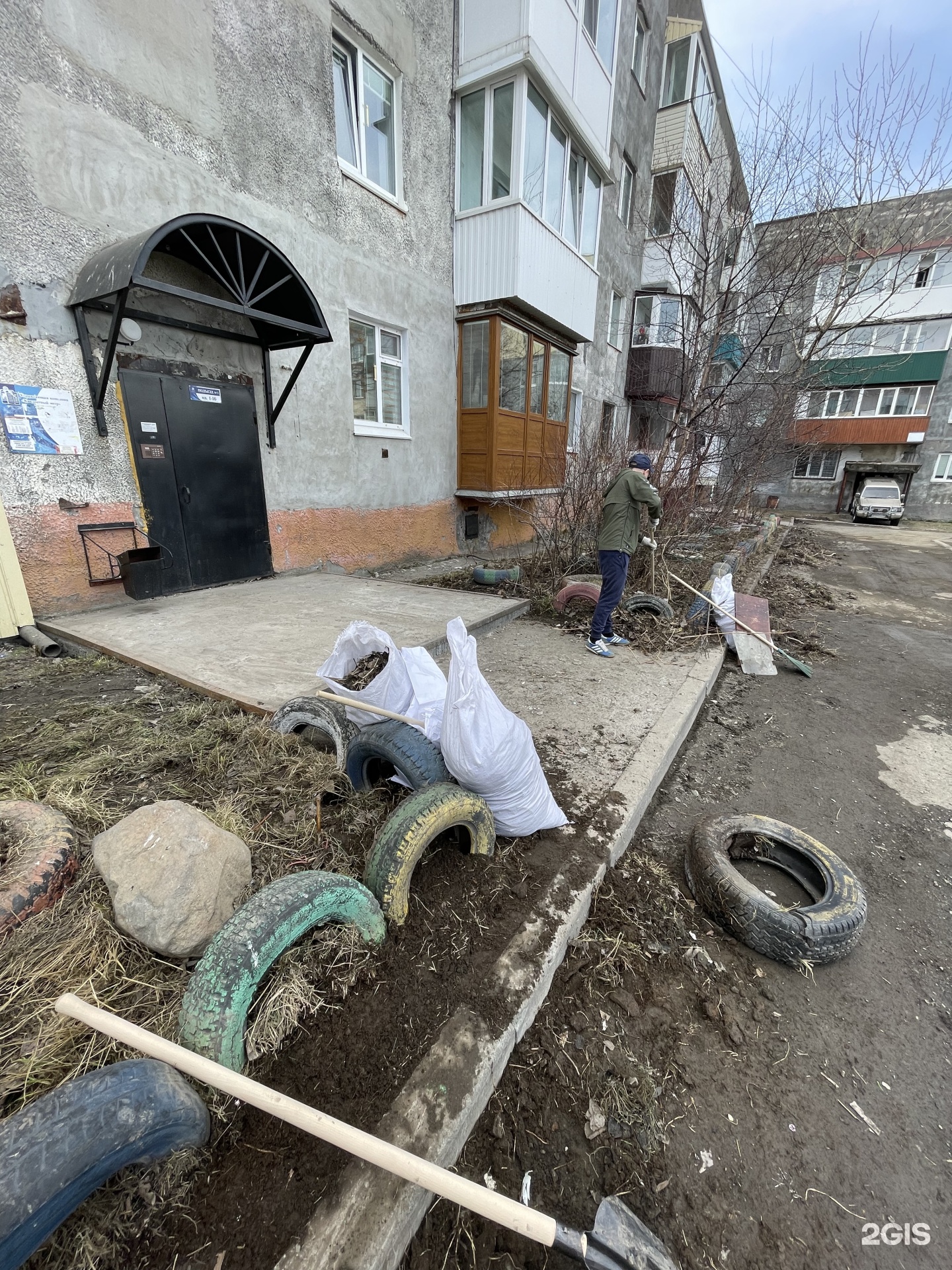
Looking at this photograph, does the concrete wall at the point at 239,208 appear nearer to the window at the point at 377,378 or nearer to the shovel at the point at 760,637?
the window at the point at 377,378

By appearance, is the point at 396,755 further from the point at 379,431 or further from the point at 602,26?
the point at 602,26

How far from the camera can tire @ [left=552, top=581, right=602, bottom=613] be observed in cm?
586

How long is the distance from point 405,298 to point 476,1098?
32.1ft

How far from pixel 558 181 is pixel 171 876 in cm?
1291

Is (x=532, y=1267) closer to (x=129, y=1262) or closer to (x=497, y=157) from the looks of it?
(x=129, y=1262)

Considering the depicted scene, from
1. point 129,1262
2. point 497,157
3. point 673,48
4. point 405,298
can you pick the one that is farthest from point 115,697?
point 673,48

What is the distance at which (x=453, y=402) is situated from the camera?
9805mm

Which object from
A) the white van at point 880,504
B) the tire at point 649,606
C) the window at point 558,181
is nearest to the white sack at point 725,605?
the tire at point 649,606

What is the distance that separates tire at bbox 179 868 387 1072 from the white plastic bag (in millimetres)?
669

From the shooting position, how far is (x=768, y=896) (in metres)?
2.37

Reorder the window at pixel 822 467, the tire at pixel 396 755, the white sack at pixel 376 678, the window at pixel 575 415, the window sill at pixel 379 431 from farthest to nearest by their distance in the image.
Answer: the window at pixel 822 467
the window at pixel 575 415
the window sill at pixel 379 431
the white sack at pixel 376 678
the tire at pixel 396 755

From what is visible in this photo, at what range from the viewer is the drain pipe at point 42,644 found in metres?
4.38

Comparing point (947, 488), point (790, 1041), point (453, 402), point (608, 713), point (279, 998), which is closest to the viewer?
point (279, 998)

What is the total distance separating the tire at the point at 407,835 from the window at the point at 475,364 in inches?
352
